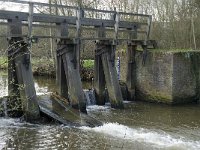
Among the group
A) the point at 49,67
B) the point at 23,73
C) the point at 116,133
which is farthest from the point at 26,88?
the point at 49,67

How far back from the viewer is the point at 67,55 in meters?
15.0

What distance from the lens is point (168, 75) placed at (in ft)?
57.2

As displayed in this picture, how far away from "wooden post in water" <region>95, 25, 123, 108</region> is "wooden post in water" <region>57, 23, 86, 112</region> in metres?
1.98

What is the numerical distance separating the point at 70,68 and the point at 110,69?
230 cm

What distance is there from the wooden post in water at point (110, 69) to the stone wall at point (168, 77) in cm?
214

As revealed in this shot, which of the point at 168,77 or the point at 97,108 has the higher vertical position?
the point at 168,77

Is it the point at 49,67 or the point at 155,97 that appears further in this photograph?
the point at 49,67

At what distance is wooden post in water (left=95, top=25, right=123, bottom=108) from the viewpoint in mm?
16500

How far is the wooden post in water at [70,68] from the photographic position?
14758 millimetres

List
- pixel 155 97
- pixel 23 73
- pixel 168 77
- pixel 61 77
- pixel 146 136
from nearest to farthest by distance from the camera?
pixel 146 136 → pixel 23 73 → pixel 61 77 → pixel 168 77 → pixel 155 97

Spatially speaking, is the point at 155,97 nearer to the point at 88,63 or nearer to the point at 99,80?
the point at 99,80

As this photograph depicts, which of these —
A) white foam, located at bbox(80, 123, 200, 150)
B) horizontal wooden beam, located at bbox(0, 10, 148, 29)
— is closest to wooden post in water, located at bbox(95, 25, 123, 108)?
horizontal wooden beam, located at bbox(0, 10, 148, 29)

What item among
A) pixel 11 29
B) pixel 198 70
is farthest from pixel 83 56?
pixel 11 29

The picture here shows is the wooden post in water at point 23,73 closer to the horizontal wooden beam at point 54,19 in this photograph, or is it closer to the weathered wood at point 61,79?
the horizontal wooden beam at point 54,19
